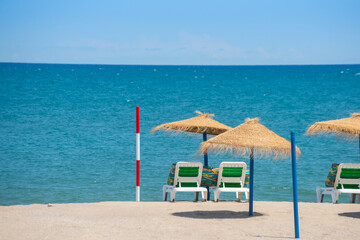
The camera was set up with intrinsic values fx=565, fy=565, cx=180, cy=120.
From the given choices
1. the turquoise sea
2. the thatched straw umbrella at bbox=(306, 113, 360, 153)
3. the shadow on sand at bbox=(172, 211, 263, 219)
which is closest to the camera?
the shadow on sand at bbox=(172, 211, 263, 219)

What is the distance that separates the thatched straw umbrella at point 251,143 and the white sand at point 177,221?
1.15 metres

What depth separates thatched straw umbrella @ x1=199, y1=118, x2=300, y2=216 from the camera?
8.91 meters

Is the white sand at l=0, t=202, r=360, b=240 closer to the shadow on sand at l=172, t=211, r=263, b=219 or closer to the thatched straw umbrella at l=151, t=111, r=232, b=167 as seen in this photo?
the shadow on sand at l=172, t=211, r=263, b=219

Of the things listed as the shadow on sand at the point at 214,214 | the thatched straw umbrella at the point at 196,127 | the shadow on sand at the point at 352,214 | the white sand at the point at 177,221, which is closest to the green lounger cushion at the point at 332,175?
the white sand at the point at 177,221

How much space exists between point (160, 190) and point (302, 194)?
378 centimetres

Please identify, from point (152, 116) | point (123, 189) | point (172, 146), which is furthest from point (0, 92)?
point (123, 189)

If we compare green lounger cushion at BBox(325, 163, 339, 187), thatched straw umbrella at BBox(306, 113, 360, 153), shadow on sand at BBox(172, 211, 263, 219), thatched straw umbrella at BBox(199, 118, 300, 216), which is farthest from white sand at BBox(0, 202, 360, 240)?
thatched straw umbrella at BBox(306, 113, 360, 153)

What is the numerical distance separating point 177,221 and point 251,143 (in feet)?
5.67

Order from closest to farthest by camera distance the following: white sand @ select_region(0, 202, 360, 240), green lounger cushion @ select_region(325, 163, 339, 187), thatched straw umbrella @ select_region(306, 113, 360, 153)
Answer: white sand @ select_region(0, 202, 360, 240)
thatched straw umbrella @ select_region(306, 113, 360, 153)
green lounger cushion @ select_region(325, 163, 339, 187)

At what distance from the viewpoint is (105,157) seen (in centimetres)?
2080

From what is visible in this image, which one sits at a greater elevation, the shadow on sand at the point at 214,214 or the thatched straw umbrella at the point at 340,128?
the thatched straw umbrella at the point at 340,128

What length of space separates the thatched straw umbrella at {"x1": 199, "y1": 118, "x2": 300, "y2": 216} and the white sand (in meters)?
1.15

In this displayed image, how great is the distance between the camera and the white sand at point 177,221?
26.7 feet

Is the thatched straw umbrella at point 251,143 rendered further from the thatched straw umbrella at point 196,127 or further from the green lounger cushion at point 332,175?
the green lounger cushion at point 332,175
